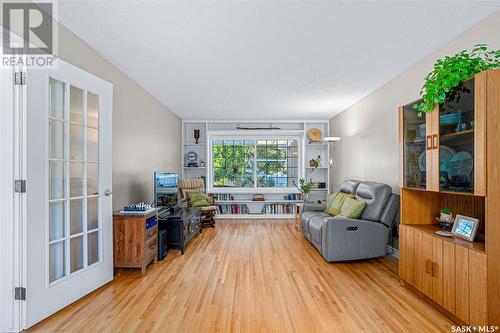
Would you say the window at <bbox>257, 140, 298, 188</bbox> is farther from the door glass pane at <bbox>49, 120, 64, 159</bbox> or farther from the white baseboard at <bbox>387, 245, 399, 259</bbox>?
the door glass pane at <bbox>49, 120, 64, 159</bbox>

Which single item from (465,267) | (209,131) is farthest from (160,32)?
(209,131)

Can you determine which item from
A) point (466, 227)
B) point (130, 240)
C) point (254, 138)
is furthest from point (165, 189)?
point (466, 227)

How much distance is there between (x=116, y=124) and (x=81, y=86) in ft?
2.70

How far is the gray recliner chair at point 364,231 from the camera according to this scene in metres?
3.41

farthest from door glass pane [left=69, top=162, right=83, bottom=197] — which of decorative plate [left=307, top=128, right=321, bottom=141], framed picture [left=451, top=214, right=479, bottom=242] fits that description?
decorative plate [left=307, top=128, right=321, bottom=141]

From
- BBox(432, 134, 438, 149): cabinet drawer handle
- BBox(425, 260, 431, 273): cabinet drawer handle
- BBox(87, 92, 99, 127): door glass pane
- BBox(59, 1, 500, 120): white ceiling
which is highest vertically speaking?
BBox(59, 1, 500, 120): white ceiling

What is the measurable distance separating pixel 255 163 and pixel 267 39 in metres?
4.30

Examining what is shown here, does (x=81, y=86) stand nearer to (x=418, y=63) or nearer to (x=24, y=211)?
(x=24, y=211)

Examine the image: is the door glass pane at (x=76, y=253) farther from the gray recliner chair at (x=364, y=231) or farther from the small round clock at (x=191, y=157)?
the small round clock at (x=191, y=157)

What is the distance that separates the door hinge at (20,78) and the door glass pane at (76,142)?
0.53 meters

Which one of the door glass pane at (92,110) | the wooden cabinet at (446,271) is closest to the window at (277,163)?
the wooden cabinet at (446,271)

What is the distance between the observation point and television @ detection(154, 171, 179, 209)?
3887mm
